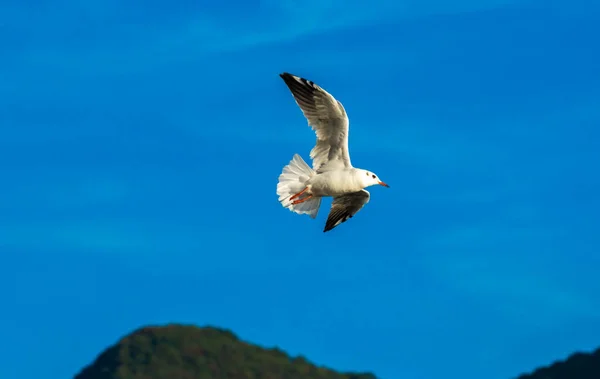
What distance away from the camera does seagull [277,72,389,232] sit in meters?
19.3

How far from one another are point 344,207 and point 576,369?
9008 centimetres

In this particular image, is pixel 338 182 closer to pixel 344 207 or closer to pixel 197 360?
pixel 344 207

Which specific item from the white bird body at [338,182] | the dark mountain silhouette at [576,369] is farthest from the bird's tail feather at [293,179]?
the dark mountain silhouette at [576,369]

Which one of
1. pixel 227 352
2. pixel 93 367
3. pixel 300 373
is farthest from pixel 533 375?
pixel 93 367

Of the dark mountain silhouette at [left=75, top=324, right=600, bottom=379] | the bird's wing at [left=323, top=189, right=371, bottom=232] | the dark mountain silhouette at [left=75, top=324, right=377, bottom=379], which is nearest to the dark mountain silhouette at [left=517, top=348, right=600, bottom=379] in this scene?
the dark mountain silhouette at [left=75, top=324, right=600, bottom=379]

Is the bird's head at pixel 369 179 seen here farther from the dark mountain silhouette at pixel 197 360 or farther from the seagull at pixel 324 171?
the dark mountain silhouette at pixel 197 360

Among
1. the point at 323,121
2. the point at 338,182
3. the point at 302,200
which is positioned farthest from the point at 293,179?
the point at 323,121

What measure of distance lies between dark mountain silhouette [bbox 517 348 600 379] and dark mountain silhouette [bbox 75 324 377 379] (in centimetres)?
1892

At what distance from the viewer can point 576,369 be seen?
345 ft

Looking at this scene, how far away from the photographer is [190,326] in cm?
11838

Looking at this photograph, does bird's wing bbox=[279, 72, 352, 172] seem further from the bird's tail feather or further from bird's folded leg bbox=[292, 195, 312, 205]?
bird's folded leg bbox=[292, 195, 312, 205]

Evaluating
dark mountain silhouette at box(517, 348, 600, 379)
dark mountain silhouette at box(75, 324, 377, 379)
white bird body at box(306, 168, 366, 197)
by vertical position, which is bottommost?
white bird body at box(306, 168, 366, 197)

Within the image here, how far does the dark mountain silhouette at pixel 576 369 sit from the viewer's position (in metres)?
102

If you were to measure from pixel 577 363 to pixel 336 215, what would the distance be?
297ft
